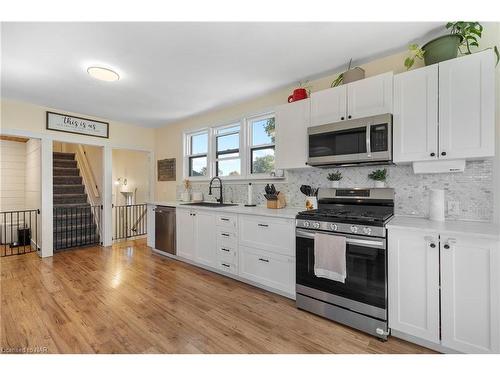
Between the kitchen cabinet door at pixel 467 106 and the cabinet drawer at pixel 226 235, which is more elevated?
the kitchen cabinet door at pixel 467 106

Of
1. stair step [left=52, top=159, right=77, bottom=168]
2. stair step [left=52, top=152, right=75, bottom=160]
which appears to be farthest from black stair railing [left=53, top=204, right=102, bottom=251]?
stair step [left=52, top=152, right=75, bottom=160]

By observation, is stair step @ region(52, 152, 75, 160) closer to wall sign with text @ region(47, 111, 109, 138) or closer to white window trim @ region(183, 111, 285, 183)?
wall sign with text @ region(47, 111, 109, 138)

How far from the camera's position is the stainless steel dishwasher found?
3.87 meters

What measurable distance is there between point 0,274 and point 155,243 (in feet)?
6.60

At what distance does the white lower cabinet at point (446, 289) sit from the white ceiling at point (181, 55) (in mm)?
1825

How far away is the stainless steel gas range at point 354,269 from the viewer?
6.10 ft

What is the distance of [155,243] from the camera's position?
13.9 feet

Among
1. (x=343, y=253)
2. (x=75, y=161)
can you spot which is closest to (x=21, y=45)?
(x=343, y=253)

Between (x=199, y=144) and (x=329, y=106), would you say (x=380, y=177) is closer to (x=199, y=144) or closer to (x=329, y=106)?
(x=329, y=106)

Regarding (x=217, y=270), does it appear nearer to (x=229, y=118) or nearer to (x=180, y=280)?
(x=180, y=280)

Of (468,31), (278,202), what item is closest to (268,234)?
(278,202)

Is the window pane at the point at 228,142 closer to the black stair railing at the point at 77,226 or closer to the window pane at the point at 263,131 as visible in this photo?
the window pane at the point at 263,131

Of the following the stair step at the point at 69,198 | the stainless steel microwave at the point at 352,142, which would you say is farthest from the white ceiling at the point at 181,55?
the stair step at the point at 69,198

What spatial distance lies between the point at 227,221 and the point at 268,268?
2.67 ft
